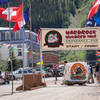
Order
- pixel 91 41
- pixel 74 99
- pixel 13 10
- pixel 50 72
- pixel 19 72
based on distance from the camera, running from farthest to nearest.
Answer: pixel 50 72, pixel 19 72, pixel 91 41, pixel 13 10, pixel 74 99

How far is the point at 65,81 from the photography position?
2809cm

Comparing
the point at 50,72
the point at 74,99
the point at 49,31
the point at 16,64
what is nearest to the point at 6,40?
the point at 16,64

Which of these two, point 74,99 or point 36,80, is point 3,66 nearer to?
point 36,80

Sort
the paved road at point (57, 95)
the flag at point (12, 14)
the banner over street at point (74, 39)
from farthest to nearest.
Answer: the banner over street at point (74, 39) < the flag at point (12, 14) < the paved road at point (57, 95)

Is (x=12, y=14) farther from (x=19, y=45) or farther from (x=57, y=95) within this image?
(x=19, y=45)

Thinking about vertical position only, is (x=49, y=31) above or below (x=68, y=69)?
above

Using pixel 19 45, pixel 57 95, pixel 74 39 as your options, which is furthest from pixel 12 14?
pixel 19 45

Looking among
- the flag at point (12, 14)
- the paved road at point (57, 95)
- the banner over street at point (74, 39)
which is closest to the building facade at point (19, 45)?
the banner over street at point (74, 39)

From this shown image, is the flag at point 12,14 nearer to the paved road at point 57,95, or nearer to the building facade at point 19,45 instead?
the paved road at point 57,95

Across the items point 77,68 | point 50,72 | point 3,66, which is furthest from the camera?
point 3,66

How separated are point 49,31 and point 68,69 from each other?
150 inches

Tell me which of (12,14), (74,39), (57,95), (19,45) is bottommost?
(57,95)

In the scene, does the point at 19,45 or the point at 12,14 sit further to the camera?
the point at 19,45

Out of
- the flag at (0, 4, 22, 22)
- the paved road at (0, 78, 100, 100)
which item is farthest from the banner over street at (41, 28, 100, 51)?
the paved road at (0, 78, 100, 100)
